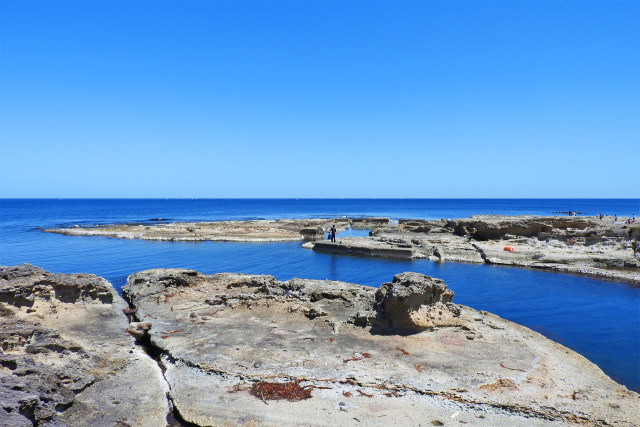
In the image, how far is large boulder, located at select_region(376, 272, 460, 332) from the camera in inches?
508

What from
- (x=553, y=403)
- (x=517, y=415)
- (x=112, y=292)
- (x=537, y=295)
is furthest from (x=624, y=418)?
(x=112, y=292)

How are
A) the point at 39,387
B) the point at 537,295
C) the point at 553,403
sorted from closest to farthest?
the point at 39,387, the point at 553,403, the point at 537,295

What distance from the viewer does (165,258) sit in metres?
32.2

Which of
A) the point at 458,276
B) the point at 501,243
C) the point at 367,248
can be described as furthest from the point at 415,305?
the point at 501,243

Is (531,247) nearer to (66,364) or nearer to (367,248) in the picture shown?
(367,248)

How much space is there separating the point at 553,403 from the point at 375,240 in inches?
1222

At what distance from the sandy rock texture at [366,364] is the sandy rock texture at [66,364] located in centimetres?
75

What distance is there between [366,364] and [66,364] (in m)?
7.36

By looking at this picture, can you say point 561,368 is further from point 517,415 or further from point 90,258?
point 90,258

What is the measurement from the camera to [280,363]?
33.6 feet

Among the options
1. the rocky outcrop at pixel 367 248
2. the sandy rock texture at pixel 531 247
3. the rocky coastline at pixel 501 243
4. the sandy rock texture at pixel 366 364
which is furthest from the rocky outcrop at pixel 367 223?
the sandy rock texture at pixel 366 364

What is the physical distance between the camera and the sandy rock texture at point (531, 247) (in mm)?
27552

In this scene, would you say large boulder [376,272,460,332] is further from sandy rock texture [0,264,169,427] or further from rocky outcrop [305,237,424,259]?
rocky outcrop [305,237,424,259]

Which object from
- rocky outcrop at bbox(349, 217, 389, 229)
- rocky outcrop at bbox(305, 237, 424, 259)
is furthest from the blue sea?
rocky outcrop at bbox(349, 217, 389, 229)
